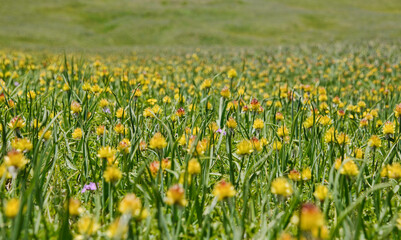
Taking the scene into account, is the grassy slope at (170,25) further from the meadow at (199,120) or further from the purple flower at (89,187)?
the purple flower at (89,187)

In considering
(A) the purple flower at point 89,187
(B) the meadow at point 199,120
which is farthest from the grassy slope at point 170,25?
(A) the purple flower at point 89,187

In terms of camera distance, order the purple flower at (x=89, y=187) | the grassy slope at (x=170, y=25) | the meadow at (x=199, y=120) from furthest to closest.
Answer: the grassy slope at (x=170, y=25) → the purple flower at (x=89, y=187) → the meadow at (x=199, y=120)

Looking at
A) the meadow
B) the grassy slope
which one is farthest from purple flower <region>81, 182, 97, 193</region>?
the grassy slope

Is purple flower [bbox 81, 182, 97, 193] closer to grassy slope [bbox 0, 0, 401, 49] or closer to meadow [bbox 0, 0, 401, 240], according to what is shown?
meadow [bbox 0, 0, 401, 240]

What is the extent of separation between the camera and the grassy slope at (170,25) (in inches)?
1156

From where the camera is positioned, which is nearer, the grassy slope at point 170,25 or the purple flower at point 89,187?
the purple flower at point 89,187

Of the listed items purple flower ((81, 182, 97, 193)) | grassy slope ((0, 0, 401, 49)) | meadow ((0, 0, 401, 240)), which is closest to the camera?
meadow ((0, 0, 401, 240))

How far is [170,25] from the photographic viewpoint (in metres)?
34.2

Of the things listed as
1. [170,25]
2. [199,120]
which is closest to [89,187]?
[199,120]

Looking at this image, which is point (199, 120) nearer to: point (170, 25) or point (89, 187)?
point (89, 187)

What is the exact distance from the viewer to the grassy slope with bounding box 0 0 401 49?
29375mm

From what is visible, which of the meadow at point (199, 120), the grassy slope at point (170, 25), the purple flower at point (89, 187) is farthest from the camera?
the grassy slope at point (170, 25)

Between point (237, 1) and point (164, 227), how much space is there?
50.5 m

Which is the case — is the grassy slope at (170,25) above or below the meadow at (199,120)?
above
